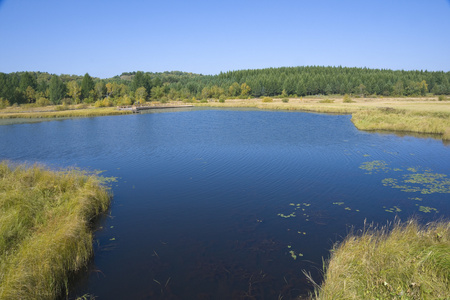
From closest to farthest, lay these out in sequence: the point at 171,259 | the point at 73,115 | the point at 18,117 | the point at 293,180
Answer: the point at 171,259, the point at 293,180, the point at 18,117, the point at 73,115

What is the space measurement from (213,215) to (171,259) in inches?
128

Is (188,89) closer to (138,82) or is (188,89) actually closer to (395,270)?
(138,82)

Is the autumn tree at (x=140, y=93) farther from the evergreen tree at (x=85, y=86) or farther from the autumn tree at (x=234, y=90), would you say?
the autumn tree at (x=234, y=90)

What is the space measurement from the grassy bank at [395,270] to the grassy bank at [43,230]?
6261 millimetres

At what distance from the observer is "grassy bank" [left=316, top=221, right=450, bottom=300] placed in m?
Result: 5.34

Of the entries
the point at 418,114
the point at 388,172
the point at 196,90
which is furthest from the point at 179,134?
the point at 196,90

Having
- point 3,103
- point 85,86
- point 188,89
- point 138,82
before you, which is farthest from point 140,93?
point 3,103

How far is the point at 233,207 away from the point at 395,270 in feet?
23.3

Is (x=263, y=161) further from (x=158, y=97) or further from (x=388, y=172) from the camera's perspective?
(x=158, y=97)

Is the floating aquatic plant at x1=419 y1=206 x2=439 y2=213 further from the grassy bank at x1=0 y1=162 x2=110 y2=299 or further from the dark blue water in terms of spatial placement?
the grassy bank at x1=0 y1=162 x2=110 y2=299

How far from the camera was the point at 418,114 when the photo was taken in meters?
41.5

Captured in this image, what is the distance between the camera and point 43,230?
8484mm

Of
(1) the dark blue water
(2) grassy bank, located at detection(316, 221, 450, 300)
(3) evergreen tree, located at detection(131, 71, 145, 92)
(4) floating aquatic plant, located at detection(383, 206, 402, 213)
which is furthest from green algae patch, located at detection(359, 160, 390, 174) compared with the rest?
(3) evergreen tree, located at detection(131, 71, 145, 92)

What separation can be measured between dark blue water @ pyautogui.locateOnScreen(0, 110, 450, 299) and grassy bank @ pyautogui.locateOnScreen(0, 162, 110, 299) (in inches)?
25.8
